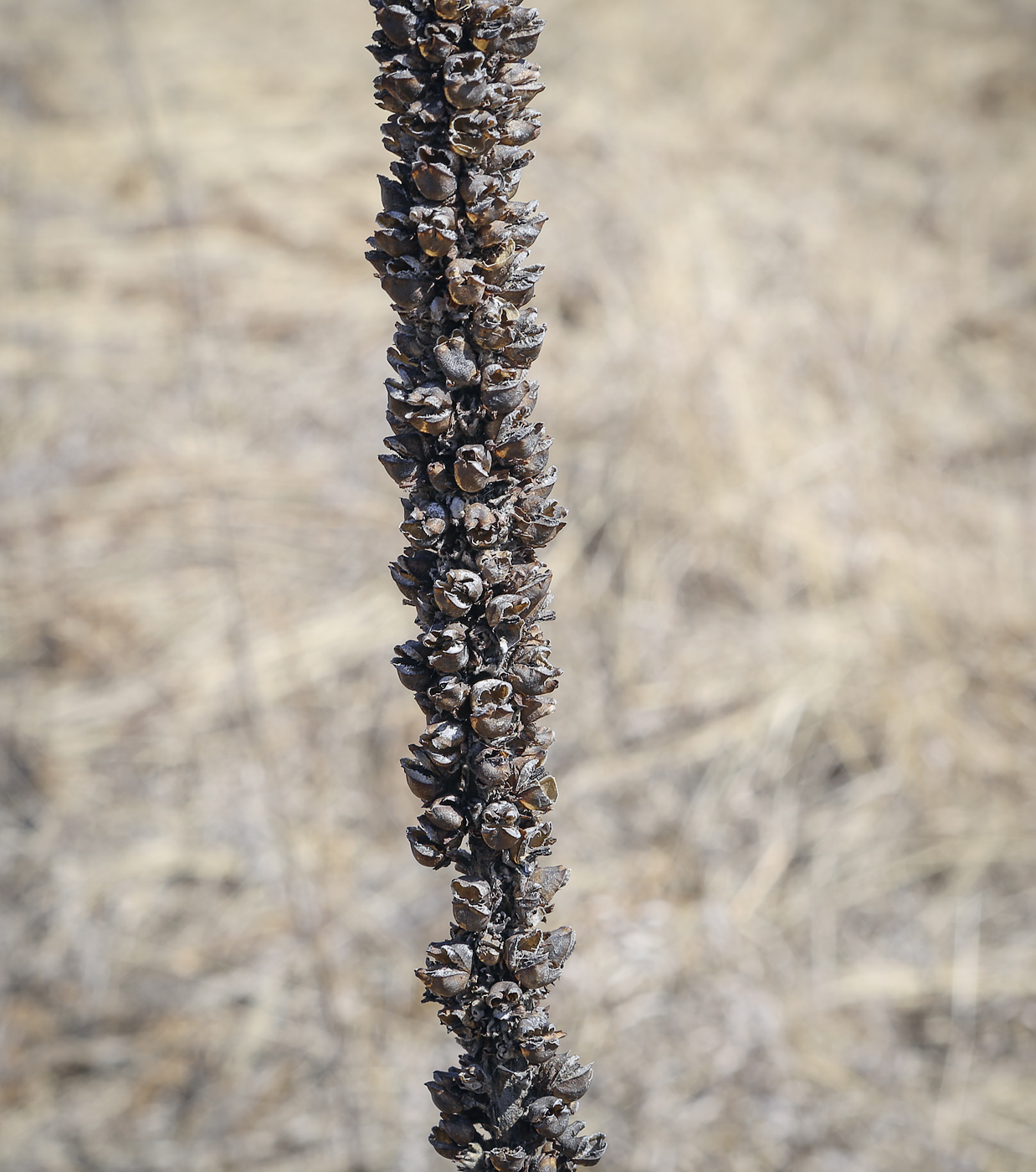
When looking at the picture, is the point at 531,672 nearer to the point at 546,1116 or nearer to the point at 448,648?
the point at 448,648

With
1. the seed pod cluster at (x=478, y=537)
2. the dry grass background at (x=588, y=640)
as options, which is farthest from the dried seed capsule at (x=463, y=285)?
the dry grass background at (x=588, y=640)

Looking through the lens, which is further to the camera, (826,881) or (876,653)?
(876,653)

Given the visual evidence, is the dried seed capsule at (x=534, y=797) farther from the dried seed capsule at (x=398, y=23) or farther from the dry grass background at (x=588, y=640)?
the dry grass background at (x=588, y=640)

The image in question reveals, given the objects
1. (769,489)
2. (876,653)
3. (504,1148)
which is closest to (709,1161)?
(876,653)

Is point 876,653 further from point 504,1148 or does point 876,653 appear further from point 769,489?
point 504,1148

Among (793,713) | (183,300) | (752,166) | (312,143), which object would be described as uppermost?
(312,143)

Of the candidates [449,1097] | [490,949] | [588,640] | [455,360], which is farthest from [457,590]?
[588,640]

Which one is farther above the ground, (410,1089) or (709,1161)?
(410,1089)

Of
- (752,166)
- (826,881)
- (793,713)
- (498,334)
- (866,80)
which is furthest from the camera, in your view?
(866,80)
